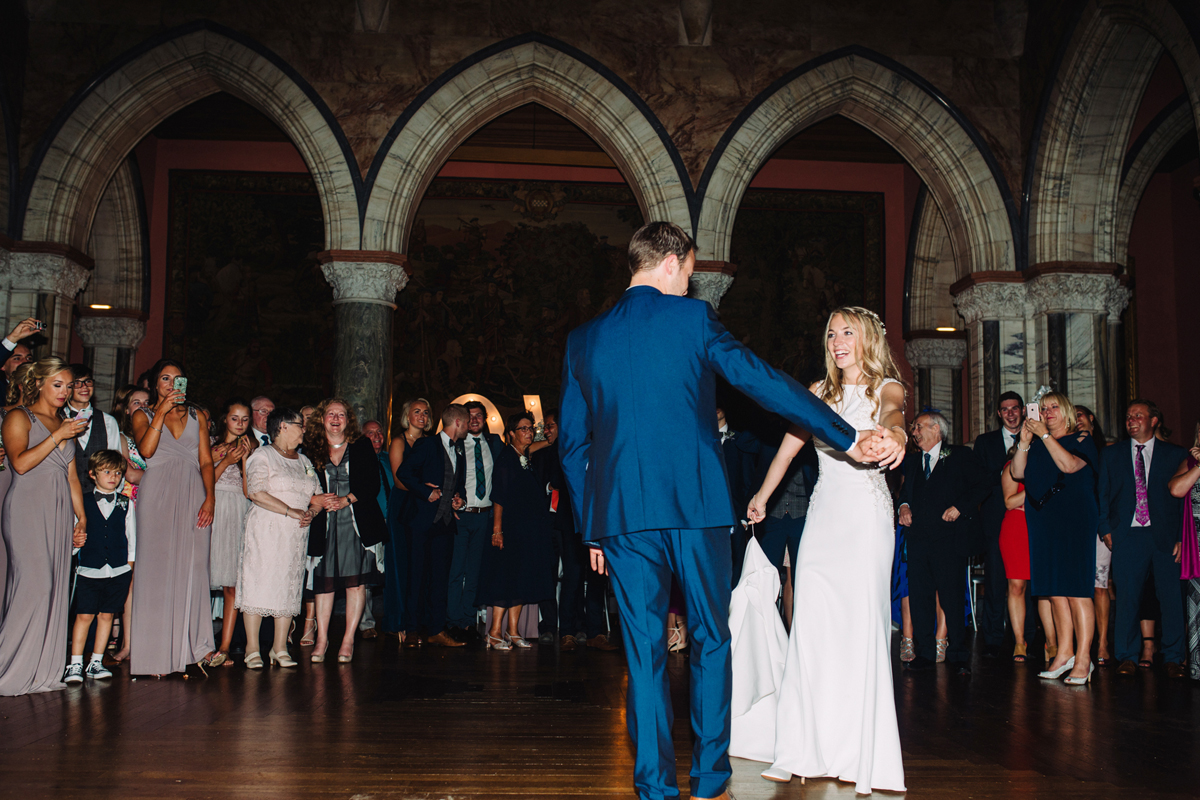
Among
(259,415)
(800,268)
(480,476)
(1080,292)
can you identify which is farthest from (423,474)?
(800,268)

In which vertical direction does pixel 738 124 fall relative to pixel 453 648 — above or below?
above

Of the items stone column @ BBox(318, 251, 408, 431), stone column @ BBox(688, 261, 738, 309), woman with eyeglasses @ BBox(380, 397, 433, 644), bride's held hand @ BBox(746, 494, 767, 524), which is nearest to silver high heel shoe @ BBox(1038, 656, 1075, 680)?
bride's held hand @ BBox(746, 494, 767, 524)

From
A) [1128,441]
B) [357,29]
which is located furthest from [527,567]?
[357,29]

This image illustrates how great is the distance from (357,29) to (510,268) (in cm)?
430

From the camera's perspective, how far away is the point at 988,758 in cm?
330

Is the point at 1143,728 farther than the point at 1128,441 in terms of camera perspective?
No

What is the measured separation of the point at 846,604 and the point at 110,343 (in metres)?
11.3

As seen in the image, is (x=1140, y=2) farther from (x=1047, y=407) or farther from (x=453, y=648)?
(x=453, y=648)

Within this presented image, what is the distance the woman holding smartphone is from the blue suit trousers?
3.32 metres

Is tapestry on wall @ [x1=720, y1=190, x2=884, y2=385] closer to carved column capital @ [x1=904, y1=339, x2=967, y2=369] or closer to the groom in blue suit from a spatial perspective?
carved column capital @ [x1=904, y1=339, x2=967, y2=369]

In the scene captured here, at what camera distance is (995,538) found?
255 inches

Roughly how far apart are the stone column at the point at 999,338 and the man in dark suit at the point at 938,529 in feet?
12.4

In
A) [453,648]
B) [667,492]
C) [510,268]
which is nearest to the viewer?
[667,492]

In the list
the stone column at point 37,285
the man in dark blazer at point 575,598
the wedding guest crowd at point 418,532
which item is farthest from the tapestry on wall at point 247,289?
the man in dark blazer at point 575,598
